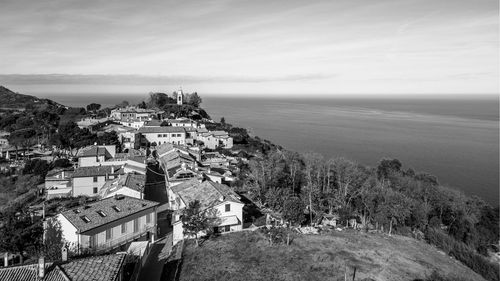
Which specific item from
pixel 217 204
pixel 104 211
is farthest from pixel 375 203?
pixel 104 211

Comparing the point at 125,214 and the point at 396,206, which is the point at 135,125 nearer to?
the point at 125,214

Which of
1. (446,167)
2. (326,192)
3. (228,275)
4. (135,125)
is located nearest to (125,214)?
(228,275)

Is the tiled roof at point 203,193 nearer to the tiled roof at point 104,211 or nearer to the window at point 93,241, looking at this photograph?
the tiled roof at point 104,211

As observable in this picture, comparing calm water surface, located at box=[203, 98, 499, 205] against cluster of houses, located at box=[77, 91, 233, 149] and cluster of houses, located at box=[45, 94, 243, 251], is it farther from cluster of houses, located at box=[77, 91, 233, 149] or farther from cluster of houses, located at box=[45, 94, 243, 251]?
cluster of houses, located at box=[45, 94, 243, 251]

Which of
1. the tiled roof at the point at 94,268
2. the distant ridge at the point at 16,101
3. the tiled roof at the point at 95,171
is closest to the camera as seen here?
the tiled roof at the point at 94,268

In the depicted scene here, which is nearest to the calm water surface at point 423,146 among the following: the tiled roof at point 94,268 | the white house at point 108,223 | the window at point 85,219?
the white house at point 108,223

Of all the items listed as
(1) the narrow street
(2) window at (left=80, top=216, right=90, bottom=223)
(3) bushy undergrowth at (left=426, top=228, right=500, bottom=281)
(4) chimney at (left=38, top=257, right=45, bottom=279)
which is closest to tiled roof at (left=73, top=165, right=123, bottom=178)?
(1) the narrow street
